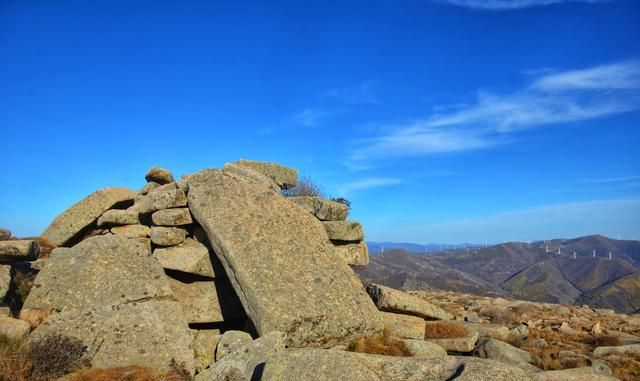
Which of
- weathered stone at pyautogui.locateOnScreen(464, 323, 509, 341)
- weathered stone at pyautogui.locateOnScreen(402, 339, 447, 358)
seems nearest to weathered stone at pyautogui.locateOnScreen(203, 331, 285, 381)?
weathered stone at pyautogui.locateOnScreen(402, 339, 447, 358)

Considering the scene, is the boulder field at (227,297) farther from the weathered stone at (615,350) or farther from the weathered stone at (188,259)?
the weathered stone at (615,350)

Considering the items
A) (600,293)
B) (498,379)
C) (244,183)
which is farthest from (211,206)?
(600,293)

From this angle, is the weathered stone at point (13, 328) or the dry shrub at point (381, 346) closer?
the weathered stone at point (13, 328)

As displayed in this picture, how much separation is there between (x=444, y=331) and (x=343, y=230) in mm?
4092

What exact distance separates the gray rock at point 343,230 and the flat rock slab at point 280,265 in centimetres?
96

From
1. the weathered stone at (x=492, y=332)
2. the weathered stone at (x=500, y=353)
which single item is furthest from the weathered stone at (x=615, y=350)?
the weathered stone at (x=500, y=353)

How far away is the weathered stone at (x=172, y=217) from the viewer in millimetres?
12359

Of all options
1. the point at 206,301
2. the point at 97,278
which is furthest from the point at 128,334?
the point at 206,301

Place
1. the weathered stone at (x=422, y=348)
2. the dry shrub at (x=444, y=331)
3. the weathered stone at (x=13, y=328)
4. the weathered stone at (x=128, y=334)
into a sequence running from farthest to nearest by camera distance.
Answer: the dry shrub at (x=444, y=331), the weathered stone at (x=422, y=348), the weathered stone at (x=128, y=334), the weathered stone at (x=13, y=328)

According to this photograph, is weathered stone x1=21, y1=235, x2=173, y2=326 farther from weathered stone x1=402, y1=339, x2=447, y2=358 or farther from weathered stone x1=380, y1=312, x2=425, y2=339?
weathered stone x1=402, y1=339, x2=447, y2=358

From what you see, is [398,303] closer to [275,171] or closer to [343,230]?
[343,230]

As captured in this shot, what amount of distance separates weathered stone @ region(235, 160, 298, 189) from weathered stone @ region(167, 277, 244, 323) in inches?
217

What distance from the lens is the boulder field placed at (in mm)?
7834

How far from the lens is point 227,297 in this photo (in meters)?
11.6
